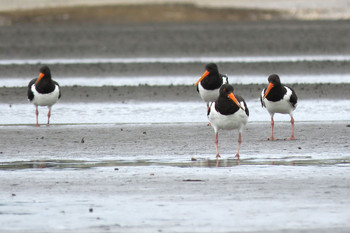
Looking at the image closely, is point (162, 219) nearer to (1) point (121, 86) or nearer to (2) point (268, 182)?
(2) point (268, 182)

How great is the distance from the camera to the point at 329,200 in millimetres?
10750

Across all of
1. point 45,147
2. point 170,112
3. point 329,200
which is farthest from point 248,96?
point 329,200

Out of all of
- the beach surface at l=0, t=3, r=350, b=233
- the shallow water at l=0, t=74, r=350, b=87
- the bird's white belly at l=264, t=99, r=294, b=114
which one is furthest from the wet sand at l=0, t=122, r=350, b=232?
the shallow water at l=0, t=74, r=350, b=87

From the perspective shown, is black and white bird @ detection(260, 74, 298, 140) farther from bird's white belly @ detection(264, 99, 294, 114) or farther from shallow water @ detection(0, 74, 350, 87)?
shallow water @ detection(0, 74, 350, 87)

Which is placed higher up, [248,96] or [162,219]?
[248,96]

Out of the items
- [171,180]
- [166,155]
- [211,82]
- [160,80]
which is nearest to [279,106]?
[211,82]

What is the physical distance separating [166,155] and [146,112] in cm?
660

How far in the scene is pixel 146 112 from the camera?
70.3 feet

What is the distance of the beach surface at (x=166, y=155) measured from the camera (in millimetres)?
A: 10062

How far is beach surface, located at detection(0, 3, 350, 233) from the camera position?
33.0 feet

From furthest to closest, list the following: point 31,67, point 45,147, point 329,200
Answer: point 31,67 → point 45,147 → point 329,200

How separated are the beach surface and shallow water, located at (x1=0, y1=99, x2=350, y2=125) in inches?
1.2

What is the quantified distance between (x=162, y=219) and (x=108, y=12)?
6457 centimetres

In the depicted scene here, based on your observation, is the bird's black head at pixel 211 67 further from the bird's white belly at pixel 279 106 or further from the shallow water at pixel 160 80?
the shallow water at pixel 160 80
